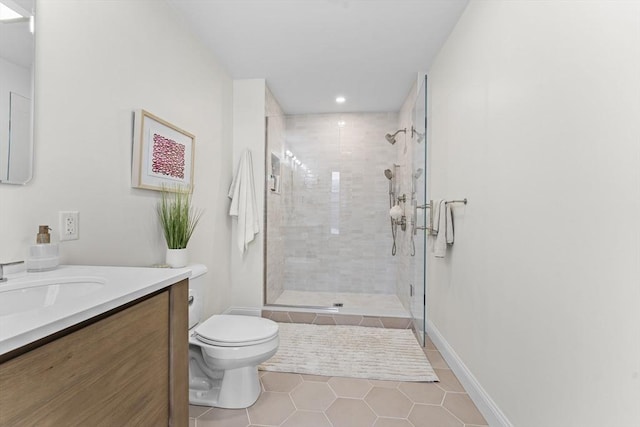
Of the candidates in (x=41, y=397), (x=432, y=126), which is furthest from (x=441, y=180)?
(x=41, y=397)

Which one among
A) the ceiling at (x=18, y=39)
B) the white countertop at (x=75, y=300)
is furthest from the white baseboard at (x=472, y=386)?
the ceiling at (x=18, y=39)

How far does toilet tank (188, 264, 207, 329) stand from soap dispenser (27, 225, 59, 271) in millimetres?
664

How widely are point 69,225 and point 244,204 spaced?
5.09 ft

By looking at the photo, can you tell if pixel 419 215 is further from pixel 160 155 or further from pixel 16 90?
pixel 16 90

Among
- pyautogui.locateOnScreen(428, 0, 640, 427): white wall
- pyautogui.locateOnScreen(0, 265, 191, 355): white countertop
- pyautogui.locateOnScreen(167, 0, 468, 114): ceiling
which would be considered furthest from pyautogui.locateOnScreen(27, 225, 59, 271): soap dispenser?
pyautogui.locateOnScreen(428, 0, 640, 427): white wall

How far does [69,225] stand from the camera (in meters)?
1.29

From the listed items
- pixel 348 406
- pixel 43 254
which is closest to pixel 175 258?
pixel 43 254

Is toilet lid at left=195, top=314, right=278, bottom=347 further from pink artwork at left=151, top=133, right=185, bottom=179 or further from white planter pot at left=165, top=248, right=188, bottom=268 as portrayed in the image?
pink artwork at left=151, top=133, right=185, bottom=179

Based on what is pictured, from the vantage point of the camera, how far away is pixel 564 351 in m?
1.03

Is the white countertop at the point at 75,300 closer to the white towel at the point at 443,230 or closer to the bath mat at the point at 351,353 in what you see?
the bath mat at the point at 351,353

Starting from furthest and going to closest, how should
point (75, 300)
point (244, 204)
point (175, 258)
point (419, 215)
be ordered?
point (244, 204), point (419, 215), point (175, 258), point (75, 300)

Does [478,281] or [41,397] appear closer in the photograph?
[41,397]

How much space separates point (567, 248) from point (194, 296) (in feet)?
5.63

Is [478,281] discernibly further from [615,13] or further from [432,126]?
[432,126]
